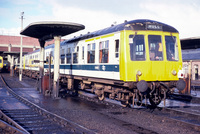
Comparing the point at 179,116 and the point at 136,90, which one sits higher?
the point at 136,90

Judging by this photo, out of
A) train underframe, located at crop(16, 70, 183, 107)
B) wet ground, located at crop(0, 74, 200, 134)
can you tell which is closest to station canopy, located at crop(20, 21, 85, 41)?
train underframe, located at crop(16, 70, 183, 107)

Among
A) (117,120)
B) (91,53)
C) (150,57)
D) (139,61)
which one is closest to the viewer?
(117,120)

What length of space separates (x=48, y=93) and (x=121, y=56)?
291 inches

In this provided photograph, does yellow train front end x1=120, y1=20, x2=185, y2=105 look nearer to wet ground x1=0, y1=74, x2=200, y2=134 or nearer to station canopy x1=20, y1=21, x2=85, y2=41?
wet ground x1=0, y1=74, x2=200, y2=134

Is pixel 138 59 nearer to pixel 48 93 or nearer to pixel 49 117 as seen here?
pixel 49 117

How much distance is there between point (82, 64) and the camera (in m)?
14.1

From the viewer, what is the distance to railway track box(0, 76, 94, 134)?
7.09 m

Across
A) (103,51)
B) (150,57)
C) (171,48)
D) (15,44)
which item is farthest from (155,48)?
(15,44)

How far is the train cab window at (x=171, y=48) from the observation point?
10688mm

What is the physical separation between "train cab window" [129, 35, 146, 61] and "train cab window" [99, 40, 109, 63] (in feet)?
5.24

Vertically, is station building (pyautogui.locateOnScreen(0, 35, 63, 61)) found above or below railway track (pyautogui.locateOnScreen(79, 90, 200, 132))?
above

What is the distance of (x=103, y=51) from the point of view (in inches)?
463

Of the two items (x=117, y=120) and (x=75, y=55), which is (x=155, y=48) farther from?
(x=75, y=55)

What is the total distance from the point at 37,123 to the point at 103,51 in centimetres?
501
